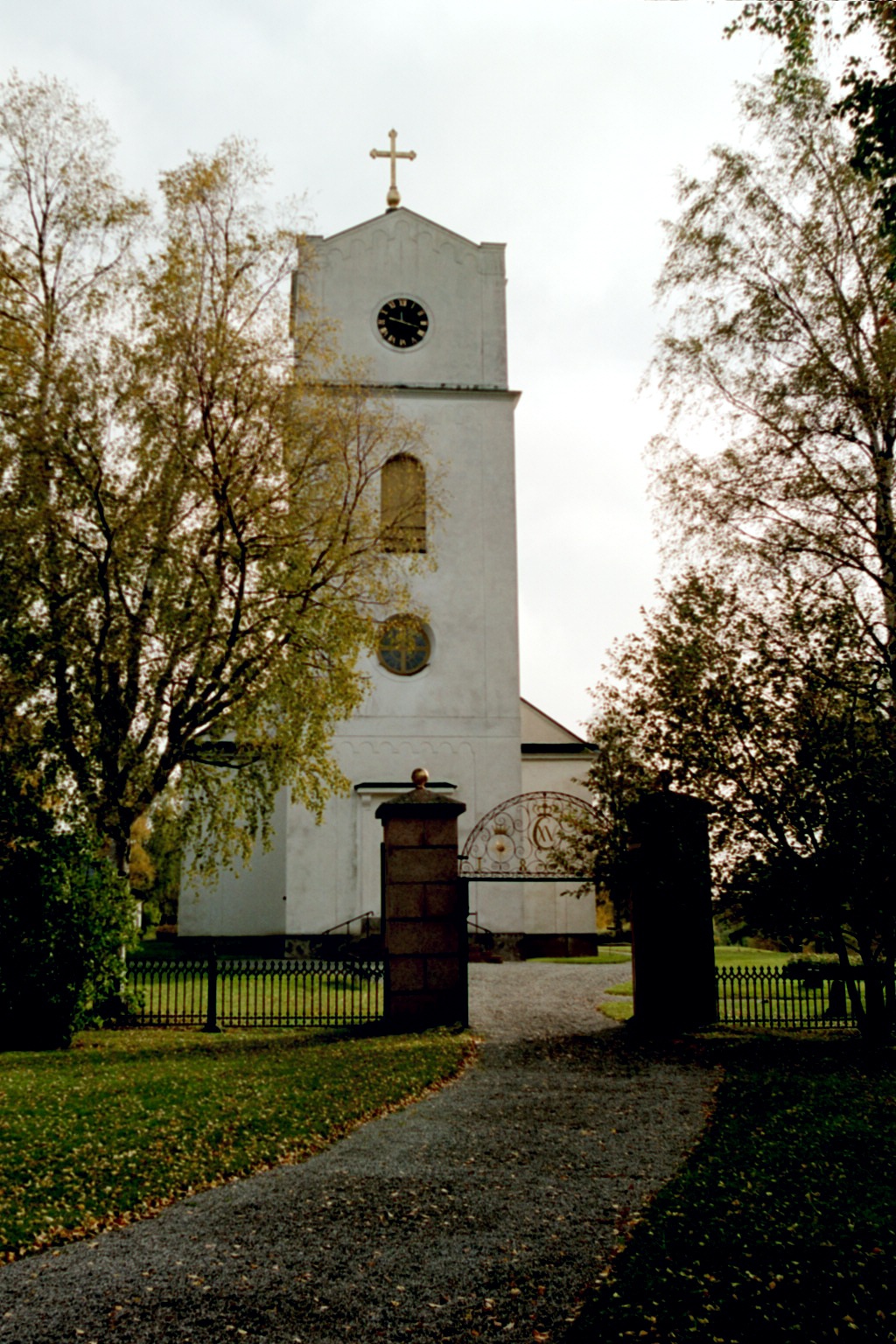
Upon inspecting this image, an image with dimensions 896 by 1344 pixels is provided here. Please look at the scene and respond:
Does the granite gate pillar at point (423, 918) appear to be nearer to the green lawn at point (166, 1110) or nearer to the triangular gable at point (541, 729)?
the green lawn at point (166, 1110)

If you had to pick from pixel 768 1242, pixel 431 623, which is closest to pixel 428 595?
pixel 431 623

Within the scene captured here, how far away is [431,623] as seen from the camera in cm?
2847

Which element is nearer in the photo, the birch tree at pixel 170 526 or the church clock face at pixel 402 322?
the birch tree at pixel 170 526

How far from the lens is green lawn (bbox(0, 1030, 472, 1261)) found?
6.91 meters

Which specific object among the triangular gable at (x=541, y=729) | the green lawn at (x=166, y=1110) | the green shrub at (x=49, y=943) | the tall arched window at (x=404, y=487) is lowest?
the green lawn at (x=166, y=1110)

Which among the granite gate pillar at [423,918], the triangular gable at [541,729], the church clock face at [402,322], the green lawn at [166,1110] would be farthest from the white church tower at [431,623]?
the green lawn at [166,1110]

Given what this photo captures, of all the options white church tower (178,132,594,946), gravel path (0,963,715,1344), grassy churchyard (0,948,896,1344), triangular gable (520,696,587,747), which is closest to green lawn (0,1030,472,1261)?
grassy churchyard (0,948,896,1344)

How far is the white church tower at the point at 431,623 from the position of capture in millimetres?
26984

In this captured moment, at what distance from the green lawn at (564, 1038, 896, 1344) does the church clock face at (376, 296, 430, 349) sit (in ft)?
78.1

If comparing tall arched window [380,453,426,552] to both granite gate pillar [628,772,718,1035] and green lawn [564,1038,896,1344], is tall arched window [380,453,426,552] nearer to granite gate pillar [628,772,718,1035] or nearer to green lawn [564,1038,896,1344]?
granite gate pillar [628,772,718,1035]

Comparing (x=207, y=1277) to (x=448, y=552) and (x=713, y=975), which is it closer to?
(x=713, y=975)

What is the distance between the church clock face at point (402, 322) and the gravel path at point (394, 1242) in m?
23.2

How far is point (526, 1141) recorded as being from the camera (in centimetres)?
849

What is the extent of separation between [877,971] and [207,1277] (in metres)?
10.3
